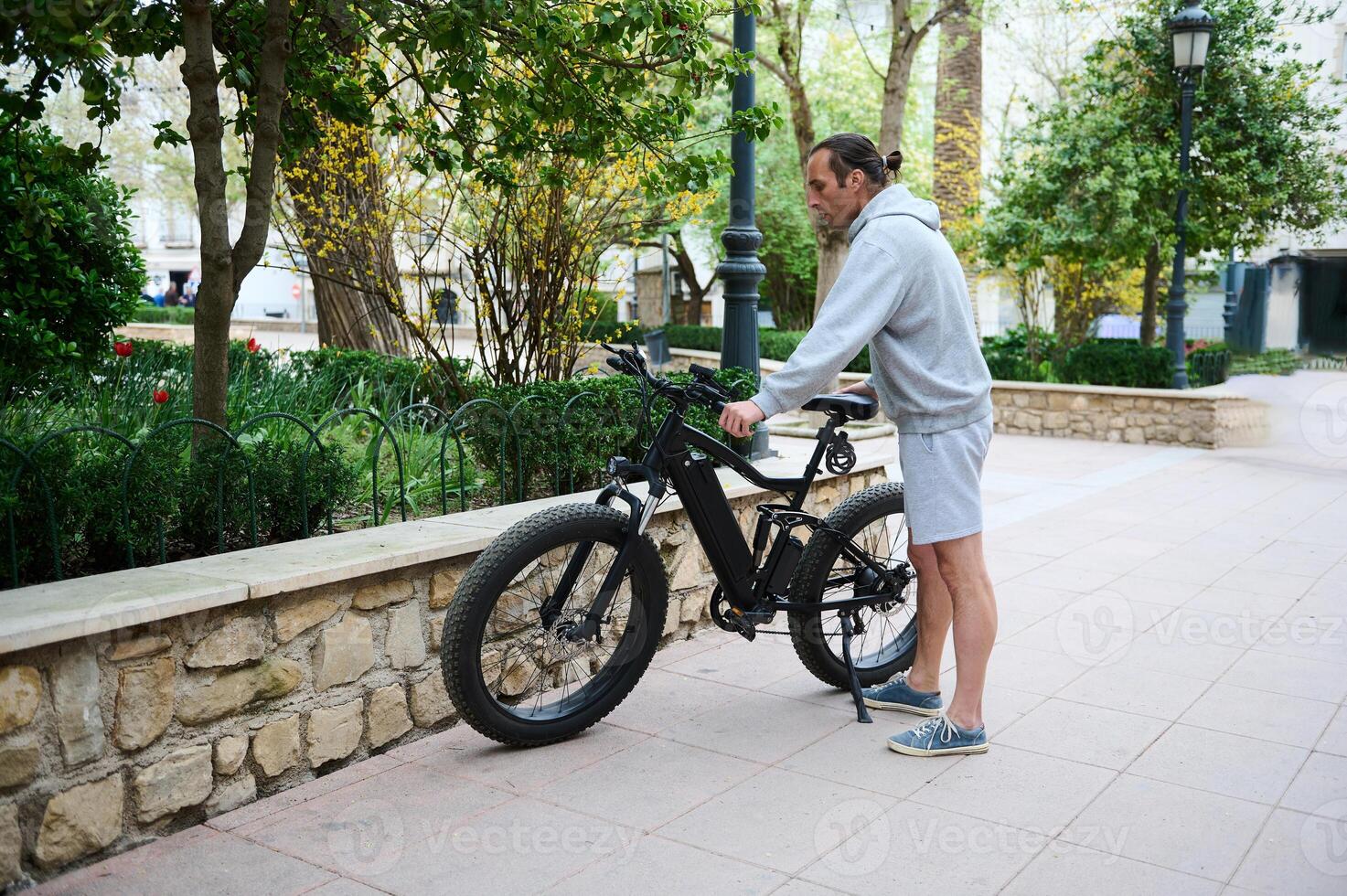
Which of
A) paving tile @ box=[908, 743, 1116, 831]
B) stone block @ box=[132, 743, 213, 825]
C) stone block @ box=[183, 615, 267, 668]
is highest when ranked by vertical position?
stone block @ box=[183, 615, 267, 668]

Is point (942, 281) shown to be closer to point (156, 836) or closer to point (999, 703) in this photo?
point (999, 703)

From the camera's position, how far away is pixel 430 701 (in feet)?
12.9

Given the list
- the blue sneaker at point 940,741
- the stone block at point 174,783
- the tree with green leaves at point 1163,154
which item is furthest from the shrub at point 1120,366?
the stone block at point 174,783

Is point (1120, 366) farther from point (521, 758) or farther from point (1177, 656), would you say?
point (521, 758)

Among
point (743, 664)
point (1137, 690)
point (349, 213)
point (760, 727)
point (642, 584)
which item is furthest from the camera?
point (349, 213)

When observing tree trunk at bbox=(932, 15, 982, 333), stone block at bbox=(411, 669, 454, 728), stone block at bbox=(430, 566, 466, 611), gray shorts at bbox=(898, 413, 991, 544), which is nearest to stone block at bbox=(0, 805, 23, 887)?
stone block at bbox=(411, 669, 454, 728)

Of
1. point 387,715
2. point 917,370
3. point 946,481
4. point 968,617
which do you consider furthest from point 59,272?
point 968,617

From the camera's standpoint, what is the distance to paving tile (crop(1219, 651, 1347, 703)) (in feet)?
14.5

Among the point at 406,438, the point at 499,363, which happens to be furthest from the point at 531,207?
the point at 406,438

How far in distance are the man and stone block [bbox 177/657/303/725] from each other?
1.50m

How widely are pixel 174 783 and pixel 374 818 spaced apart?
0.54m

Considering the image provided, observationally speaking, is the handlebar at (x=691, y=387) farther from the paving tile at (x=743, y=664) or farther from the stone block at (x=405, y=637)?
the paving tile at (x=743, y=664)

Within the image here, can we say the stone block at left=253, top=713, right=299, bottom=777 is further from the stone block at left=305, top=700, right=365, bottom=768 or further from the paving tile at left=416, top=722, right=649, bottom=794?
the paving tile at left=416, top=722, right=649, bottom=794

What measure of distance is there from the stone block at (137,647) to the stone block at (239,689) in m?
0.18
